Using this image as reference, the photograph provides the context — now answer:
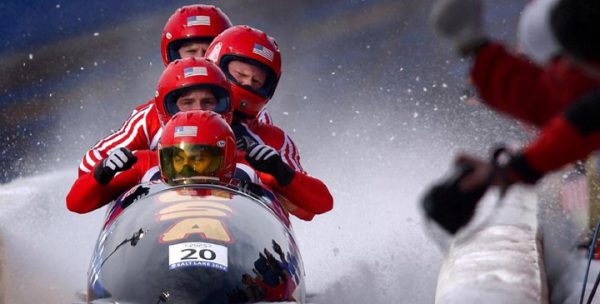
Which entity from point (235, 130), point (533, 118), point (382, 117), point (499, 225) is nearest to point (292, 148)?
point (235, 130)

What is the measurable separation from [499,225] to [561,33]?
466 centimetres

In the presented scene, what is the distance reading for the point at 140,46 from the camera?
11102 mm

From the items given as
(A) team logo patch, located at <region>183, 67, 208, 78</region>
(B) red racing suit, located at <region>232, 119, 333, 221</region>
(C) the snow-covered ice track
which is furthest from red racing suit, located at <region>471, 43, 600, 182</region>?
(A) team logo patch, located at <region>183, 67, 208, 78</region>

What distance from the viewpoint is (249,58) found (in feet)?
23.3

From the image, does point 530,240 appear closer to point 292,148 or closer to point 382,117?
point 292,148

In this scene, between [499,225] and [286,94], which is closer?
[499,225]

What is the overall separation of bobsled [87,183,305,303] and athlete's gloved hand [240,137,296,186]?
2.02 ft

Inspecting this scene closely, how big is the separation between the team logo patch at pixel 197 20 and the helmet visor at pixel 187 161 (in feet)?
9.16

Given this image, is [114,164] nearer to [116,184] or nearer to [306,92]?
[116,184]

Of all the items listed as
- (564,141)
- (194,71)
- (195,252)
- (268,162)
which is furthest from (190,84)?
(564,141)

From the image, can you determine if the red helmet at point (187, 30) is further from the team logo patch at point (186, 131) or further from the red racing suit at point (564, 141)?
the red racing suit at point (564, 141)

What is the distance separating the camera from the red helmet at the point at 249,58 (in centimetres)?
691

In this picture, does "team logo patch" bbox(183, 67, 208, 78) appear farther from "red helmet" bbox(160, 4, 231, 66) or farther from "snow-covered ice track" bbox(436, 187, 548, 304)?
"red helmet" bbox(160, 4, 231, 66)

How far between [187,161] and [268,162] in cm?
60
